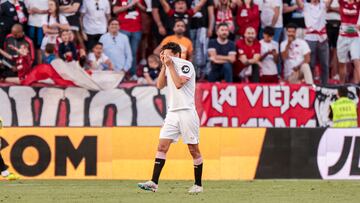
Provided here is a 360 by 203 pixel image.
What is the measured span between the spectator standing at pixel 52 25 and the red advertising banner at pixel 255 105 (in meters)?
3.31

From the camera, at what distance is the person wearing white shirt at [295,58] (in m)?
23.1

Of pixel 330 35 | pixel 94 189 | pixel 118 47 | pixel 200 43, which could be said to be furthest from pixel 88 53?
pixel 94 189

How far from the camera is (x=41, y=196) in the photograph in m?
13.6

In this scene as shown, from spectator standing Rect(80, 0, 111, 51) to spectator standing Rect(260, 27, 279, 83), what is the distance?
3557 millimetres

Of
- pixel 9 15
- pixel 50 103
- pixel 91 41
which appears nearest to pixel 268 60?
pixel 91 41

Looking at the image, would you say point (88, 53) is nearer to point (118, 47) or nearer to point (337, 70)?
point (118, 47)

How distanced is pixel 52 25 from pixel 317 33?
6.02 m

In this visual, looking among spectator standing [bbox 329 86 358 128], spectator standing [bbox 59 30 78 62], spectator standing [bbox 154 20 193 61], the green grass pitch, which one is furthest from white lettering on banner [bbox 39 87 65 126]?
spectator standing [bbox 329 86 358 128]

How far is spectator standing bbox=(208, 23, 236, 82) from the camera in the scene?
22.4 metres

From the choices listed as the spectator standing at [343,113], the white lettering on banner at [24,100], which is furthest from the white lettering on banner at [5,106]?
the spectator standing at [343,113]

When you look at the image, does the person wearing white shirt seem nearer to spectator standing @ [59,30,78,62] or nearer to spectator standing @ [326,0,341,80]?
spectator standing @ [326,0,341,80]

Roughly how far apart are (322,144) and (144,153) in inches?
127

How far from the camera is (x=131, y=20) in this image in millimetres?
22812

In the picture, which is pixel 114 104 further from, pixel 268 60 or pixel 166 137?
pixel 166 137
